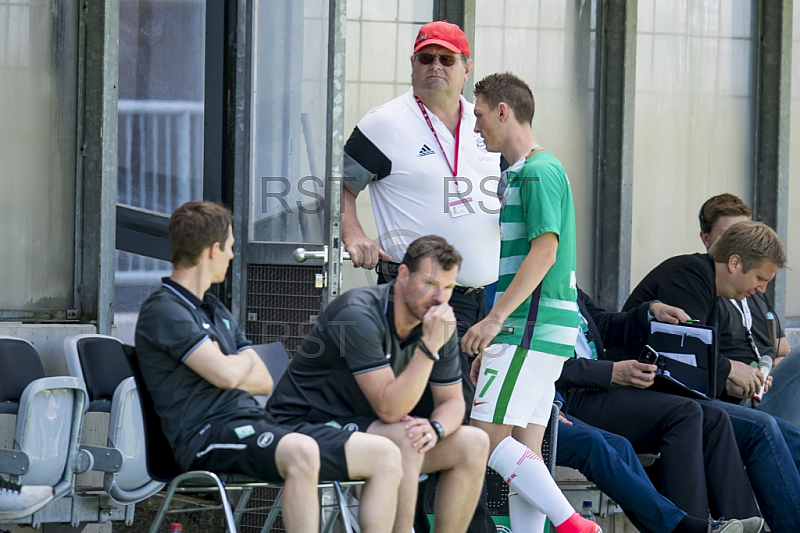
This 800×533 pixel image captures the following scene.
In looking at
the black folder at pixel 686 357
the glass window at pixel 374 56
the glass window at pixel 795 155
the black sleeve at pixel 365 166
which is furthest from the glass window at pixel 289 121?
the glass window at pixel 795 155

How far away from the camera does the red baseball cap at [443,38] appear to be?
4.19m

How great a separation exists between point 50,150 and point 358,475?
246 cm

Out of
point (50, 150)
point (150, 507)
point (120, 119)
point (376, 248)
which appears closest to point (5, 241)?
point (50, 150)

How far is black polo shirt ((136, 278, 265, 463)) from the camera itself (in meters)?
3.19

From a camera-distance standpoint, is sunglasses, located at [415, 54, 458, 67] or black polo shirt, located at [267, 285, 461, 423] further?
sunglasses, located at [415, 54, 458, 67]

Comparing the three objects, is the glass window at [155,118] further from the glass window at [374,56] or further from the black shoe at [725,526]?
the black shoe at [725,526]

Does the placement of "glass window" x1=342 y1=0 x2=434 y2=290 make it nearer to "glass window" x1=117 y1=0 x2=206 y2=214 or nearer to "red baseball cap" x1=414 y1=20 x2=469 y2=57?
"glass window" x1=117 y1=0 x2=206 y2=214

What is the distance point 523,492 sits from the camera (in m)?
3.84

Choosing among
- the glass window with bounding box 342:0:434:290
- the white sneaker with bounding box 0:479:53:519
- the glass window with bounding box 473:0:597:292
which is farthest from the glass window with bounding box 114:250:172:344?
the glass window with bounding box 473:0:597:292

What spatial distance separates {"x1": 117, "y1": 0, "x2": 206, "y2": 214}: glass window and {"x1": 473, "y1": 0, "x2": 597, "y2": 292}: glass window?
A: 1439 millimetres

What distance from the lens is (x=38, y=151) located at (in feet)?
16.2

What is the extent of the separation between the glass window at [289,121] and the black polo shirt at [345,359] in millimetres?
764

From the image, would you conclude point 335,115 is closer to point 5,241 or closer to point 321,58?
point 321,58

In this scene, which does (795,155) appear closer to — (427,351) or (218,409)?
(427,351)
